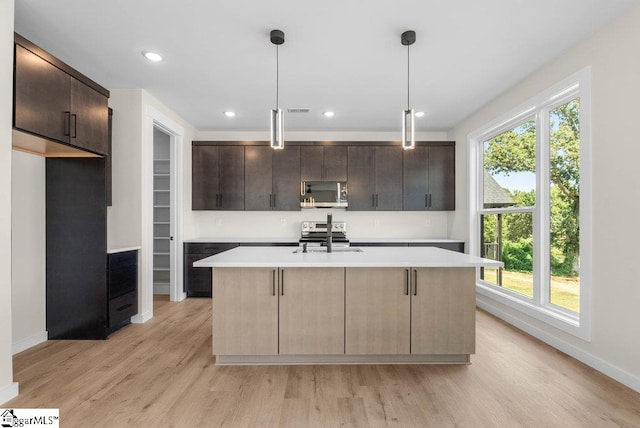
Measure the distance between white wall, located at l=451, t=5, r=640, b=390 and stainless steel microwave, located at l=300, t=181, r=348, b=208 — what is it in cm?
314

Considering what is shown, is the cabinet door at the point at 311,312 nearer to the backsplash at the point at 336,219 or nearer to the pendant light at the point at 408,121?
the pendant light at the point at 408,121

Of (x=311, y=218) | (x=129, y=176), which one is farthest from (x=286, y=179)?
(x=129, y=176)

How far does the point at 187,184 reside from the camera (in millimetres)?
5094

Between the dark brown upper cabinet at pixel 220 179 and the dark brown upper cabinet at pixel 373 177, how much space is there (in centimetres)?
177

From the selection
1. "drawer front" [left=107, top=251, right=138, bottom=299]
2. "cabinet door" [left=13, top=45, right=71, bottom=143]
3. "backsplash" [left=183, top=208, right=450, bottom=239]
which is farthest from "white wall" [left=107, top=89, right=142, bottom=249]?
"backsplash" [left=183, top=208, right=450, bottom=239]

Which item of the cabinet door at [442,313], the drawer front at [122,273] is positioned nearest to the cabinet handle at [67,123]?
the drawer front at [122,273]

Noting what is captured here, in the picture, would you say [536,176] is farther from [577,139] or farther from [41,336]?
[41,336]

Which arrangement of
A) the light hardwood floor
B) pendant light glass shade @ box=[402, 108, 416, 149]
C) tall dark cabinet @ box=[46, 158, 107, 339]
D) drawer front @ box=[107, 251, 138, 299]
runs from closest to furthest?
the light hardwood floor, pendant light glass shade @ box=[402, 108, 416, 149], tall dark cabinet @ box=[46, 158, 107, 339], drawer front @ box=[107, 251, 138, 299]

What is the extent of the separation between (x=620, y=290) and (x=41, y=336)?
4.88 metres

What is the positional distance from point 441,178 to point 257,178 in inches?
116

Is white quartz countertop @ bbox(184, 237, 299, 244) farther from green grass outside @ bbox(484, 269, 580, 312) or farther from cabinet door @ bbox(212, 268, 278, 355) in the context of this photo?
green grass outside @ bbox(484, 269, 580, 312)

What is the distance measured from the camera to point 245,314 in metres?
2.56

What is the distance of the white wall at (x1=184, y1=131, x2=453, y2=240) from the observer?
17.8 feet

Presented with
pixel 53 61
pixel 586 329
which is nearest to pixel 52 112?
pixel 53 61
